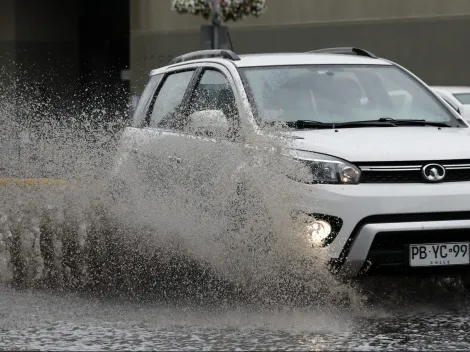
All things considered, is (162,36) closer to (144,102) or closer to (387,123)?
(144,102)

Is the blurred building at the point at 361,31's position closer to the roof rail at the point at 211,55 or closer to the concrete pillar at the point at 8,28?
the concrete pillar at the point at 8,28

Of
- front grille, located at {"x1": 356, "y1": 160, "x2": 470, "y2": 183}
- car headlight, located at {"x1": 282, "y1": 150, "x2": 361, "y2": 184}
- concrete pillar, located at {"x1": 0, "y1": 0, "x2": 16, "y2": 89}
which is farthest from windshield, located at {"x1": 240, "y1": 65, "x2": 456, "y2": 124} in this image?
concrete pillar, located at {"x1": 0, "y1": 0, "x2": 16, "y2": 89}

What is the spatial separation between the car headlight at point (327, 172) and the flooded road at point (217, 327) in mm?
755

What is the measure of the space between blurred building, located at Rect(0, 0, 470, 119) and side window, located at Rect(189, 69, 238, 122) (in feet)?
44.1

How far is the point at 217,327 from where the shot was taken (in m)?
7.02

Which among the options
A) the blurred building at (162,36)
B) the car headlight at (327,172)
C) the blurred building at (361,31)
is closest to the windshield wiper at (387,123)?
the car headlight at (327,172)

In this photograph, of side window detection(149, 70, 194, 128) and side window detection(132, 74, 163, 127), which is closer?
side window detection(149, 70, 194, 128)

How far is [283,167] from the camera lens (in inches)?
292

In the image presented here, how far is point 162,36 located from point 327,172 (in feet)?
100

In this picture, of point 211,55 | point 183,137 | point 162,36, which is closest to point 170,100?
point 211,55

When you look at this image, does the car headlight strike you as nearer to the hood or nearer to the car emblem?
the hood

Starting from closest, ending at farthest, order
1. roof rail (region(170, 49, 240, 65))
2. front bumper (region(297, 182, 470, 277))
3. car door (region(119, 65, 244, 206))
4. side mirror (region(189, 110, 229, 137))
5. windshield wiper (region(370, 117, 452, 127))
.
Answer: front bumper (region(297, 182, 470, 277)), car door (region(119, 65, 244, 206)), side mirror (region(189, 110, 229, 137)), windshield wiper (region(370, 117, 452, 127)), roof rail (region(170, 49, 240, 65))

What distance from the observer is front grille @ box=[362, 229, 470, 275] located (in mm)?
7332

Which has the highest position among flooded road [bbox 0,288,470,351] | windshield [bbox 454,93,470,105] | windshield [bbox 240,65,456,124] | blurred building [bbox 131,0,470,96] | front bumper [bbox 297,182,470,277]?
blurred building [bbox 131,0,470,96]
